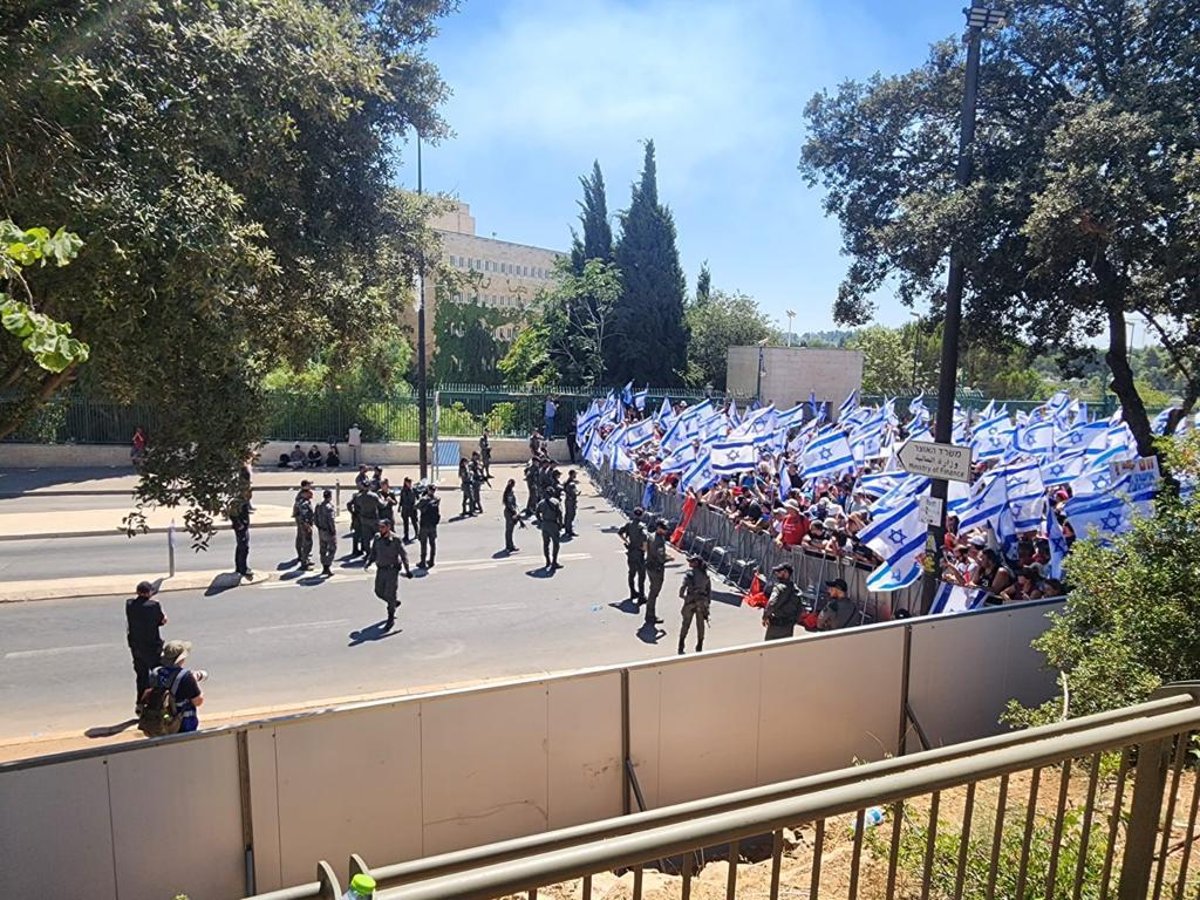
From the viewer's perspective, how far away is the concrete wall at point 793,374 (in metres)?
40.5

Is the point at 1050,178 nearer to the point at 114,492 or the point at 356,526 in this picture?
the point at 356,526

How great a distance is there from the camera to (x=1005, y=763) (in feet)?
6.95

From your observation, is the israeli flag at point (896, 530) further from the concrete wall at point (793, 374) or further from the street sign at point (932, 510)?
the concrete wall at point (793, 374)

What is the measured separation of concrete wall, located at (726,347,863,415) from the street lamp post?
2938 cm

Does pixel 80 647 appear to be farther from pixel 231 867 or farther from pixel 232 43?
pixel 232 43

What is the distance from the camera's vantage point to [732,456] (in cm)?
1639

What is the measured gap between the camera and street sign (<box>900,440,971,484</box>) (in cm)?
973

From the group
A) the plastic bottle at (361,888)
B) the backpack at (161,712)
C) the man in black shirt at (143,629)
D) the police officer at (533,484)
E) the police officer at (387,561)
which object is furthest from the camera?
the police officer at (533,484)

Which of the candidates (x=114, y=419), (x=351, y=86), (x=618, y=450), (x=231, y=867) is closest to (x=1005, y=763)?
(x=231, y=867)

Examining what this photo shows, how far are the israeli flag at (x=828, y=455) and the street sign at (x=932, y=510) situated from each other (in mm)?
5192

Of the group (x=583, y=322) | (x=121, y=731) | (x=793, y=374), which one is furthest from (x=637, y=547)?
(x=583, y=322)

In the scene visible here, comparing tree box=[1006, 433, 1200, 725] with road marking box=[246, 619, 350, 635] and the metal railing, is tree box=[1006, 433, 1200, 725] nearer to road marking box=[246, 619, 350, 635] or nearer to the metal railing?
the metal railing

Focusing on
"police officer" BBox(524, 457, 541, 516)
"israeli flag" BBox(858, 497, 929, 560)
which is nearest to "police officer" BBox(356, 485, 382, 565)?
"police officer" BBox(524, 457, 541, 516)

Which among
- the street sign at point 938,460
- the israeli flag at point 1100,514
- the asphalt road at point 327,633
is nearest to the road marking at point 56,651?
the asphalt road at point 327,633
